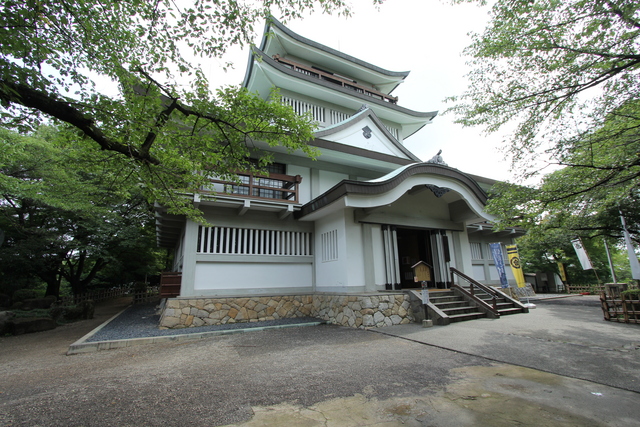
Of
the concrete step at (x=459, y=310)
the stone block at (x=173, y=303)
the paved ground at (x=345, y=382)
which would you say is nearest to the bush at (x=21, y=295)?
the paved ground at (x=345, y=382)

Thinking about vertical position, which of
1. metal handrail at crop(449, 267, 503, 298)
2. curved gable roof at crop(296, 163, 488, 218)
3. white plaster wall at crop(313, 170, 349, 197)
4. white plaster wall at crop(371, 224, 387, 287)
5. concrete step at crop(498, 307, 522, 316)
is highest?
white plaster wall at crop(313, 170, 349, 197)

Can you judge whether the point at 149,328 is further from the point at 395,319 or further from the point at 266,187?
the point at 395,319

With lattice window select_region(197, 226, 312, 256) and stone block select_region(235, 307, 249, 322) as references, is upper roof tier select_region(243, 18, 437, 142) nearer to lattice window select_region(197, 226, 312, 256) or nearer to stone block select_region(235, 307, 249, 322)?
lattice window select_region(197, 226, 312, 256)

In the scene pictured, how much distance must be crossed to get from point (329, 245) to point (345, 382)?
5919 millimetres

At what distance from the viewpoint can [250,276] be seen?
30.5 ft

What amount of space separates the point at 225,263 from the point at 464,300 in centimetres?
756

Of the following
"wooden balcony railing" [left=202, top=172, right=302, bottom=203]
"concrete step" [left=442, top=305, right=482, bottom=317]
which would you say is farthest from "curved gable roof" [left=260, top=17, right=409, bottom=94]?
"concrete step" [left=442, top=305, right=482, bottom=317]

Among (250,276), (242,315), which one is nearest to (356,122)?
(250,276)

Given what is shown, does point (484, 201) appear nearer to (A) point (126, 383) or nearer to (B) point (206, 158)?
(B) point (206, 158)

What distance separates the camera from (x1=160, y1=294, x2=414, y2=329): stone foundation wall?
7984 mm

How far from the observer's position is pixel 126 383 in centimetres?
384

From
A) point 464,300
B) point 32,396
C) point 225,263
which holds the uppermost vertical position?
point 225,263

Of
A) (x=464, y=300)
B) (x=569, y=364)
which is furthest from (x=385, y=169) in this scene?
(x=569, y=364)

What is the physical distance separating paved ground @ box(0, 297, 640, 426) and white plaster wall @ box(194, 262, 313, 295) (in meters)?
2.49
